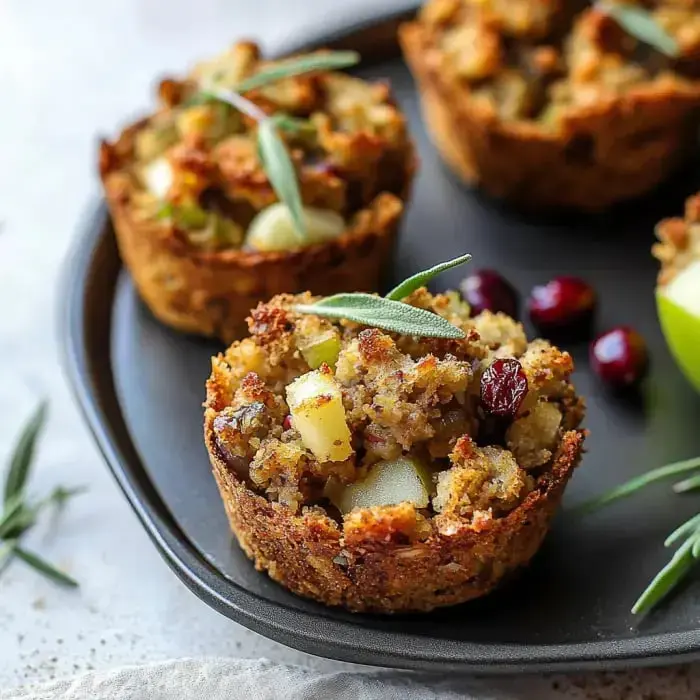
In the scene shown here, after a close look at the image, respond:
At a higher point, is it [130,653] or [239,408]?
[239,408]

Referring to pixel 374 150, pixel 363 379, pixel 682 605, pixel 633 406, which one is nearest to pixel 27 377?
pixel 374 150

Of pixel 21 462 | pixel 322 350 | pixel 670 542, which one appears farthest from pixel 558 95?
pixel 21 462

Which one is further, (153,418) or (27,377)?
(27,377)

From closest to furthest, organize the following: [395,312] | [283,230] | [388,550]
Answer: [388,550] → [395,312] → [283,230]

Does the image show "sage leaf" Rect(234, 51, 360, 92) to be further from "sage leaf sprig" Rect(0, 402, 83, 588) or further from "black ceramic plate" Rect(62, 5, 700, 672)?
"sage leaf sprig" Rect(0, 402, 83, 588)

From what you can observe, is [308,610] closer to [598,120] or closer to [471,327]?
[471,327]

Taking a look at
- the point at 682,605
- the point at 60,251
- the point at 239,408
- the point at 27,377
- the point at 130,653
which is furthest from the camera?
the point at 60,251

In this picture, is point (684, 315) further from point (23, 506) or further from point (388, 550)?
point (23, 506)

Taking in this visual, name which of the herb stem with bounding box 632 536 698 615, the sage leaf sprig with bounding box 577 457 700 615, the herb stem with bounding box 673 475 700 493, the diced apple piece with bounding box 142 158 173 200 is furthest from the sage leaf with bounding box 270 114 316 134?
the herb stem with bounding box 632 536 698 615
